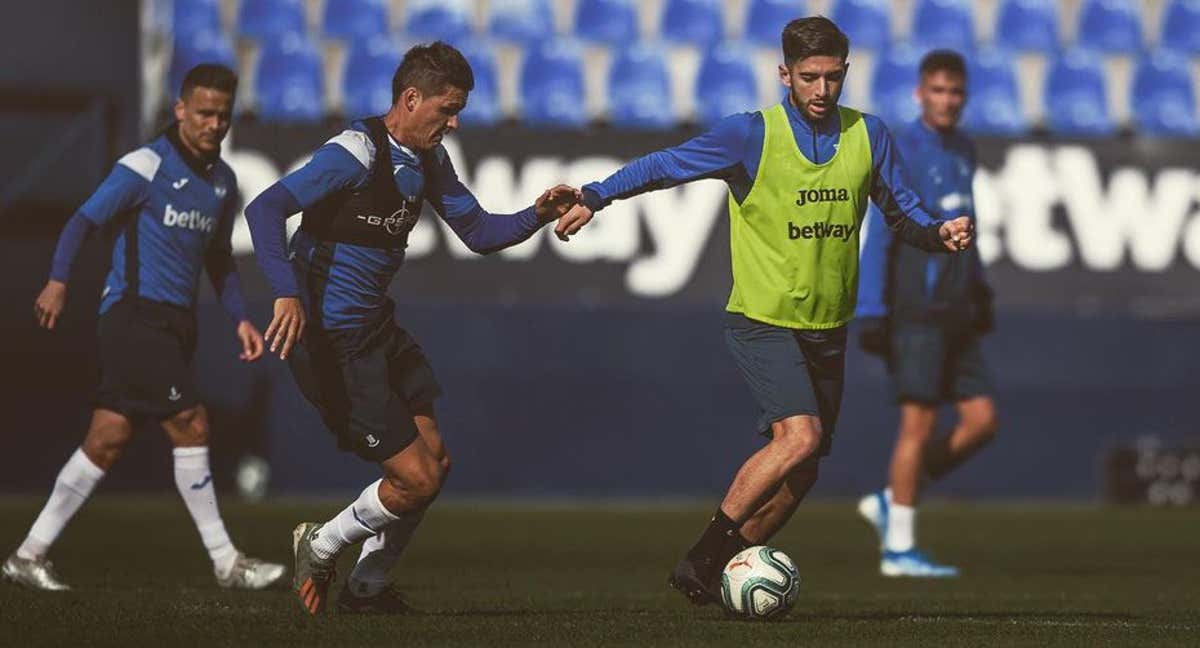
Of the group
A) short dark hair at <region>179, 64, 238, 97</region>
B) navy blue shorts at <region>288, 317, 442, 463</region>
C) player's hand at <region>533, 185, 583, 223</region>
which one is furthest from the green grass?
short dark hair at <region>179, 64, 238, 97</region>

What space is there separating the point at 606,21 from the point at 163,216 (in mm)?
9183

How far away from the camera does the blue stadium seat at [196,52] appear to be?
1598 centimetres

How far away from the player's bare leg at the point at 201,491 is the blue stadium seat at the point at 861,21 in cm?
975

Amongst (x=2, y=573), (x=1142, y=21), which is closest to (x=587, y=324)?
(x=1142, y=21)

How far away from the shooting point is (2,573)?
8.35 metres

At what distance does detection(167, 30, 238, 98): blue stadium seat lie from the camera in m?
16.0

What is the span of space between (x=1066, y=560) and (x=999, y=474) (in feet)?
20.7

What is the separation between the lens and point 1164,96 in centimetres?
1738

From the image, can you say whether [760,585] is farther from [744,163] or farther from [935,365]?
[935,365]

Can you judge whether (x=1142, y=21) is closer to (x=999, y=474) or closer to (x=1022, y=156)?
(x=1022, y=156)

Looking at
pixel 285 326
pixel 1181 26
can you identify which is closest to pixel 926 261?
pixel 285 326

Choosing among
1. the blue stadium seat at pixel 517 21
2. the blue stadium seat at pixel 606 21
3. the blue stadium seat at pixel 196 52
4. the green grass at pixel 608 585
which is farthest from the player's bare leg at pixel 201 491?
the blue stadium seat at pixel 606 21

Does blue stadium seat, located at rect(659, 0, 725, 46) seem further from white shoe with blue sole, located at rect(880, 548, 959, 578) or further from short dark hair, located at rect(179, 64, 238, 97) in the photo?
short dark hair, located at rect(179, 64, 238, 97)

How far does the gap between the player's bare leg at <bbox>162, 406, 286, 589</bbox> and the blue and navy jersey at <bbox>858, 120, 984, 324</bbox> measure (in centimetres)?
309
